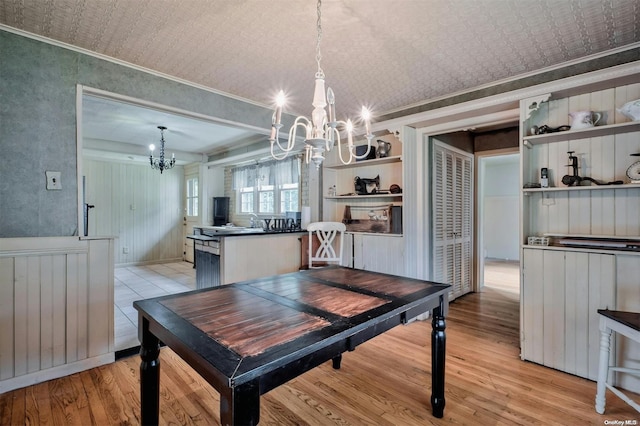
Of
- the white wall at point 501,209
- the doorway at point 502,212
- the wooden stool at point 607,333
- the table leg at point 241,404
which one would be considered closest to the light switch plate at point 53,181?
the table leg at point 241,404

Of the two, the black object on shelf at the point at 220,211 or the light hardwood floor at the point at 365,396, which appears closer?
the light hardwood floor at the point at 365,396

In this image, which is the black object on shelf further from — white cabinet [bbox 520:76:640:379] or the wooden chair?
white cabinet [bbox 520:76:640:379]

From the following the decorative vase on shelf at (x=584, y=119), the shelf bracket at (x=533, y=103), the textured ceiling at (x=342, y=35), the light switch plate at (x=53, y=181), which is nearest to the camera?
the textured ceiling at (x=342, y=35)

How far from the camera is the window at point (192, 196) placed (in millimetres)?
7332

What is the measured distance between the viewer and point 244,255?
354cm

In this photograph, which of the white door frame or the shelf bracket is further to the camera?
the white door frame

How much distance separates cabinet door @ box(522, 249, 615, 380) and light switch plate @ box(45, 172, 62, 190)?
365cm

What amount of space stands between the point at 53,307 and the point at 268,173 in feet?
12.7

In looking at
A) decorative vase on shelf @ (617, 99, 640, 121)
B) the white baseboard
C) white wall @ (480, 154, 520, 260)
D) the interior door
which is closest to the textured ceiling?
decorative vase on shelf @ (617, 99, 640, 121)

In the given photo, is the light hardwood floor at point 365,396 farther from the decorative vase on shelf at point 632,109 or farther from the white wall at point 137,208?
the white wall at point 137,208

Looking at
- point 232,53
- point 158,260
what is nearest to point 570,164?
point 232,53

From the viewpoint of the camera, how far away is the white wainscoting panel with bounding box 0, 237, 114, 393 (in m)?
2.10

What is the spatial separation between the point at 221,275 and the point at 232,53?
7.21 feet

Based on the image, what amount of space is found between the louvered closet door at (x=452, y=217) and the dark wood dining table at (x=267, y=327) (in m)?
1.89
